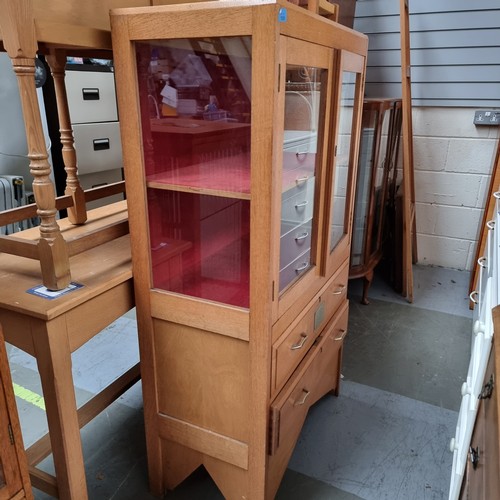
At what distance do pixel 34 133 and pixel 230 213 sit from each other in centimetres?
55

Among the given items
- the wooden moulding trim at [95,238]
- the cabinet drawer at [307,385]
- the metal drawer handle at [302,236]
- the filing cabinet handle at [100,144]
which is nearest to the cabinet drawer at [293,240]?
the metal drawer handle at [302,236]

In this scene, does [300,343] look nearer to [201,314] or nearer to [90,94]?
[201,314]

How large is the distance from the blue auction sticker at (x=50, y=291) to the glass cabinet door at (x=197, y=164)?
22 cm

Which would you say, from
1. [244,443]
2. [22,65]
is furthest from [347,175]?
[22,65]

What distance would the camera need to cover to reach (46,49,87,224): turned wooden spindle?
1417 mm

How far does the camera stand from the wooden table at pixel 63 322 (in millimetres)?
1082

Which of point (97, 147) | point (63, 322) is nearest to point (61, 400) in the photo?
point (63, 322)

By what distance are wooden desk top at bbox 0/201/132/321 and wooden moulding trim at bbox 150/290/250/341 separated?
0.12 metres

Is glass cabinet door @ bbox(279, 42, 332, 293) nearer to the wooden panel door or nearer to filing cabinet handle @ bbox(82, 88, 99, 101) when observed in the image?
the wooden panel door

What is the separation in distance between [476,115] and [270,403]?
8.63 feet

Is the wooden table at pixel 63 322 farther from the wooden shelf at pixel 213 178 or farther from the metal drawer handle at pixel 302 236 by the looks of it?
the metal drawer handle at pixel 302 236

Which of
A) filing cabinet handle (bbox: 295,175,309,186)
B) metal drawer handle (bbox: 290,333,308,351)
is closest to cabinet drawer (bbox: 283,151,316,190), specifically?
filing cabinet handle (bbox: 295,175,309,186)

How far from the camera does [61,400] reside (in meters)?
1.14

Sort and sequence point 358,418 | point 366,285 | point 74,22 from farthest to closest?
point 366,285 < point 358,418 < point 74,22
